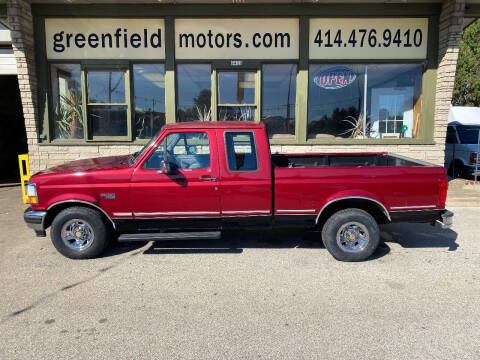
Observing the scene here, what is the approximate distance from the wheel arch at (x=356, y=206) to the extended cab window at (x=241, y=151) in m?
1.15

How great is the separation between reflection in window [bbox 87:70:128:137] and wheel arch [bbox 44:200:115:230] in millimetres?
4682

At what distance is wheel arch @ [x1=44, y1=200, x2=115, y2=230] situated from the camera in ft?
14.4

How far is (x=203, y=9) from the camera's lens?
837 centimetres

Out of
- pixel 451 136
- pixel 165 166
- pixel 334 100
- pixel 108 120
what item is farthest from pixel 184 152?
pixel 451 136

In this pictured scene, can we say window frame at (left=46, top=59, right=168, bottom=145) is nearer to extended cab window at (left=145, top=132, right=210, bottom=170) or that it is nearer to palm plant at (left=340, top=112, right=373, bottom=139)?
extended cab window at (left=145, top=132, right=210, bottom=170)

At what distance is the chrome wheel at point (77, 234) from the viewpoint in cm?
448

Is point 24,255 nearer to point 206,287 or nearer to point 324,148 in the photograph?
point 206,287

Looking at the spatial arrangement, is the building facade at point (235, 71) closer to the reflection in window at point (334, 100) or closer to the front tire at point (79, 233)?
the reflection in window at point (334, 100)

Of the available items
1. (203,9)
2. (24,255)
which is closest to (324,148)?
(203,9)

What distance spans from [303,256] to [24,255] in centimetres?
402

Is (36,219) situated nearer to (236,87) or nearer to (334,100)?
(236,87)

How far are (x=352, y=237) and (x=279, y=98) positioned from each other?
529 centimetres

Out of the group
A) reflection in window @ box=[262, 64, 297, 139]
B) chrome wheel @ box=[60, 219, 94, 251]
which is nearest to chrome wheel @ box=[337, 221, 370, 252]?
chrome wheel @ box=[60, 219, 94, 251]

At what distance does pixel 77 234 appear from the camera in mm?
4516
